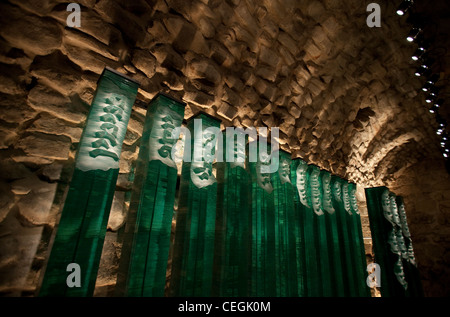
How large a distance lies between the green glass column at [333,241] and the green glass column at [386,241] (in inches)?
56.1

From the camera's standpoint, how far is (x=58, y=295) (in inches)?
39.9

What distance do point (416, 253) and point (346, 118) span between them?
15.1ft

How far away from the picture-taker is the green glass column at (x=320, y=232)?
248cm

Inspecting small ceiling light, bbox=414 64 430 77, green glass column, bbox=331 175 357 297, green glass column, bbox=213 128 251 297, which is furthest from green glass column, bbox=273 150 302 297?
small ceiling light, bbox=414 64 430 77

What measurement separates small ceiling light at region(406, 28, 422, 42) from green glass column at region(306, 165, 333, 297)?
264cm

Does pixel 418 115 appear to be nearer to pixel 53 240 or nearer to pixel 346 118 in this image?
pixel 346 118

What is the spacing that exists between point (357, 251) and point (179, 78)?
346 centimetres

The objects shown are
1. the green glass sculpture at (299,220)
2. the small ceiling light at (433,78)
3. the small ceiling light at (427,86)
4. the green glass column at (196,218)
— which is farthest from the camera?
the small ceiling light at (427,86)

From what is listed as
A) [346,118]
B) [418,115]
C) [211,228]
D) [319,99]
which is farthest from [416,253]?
[211,228]

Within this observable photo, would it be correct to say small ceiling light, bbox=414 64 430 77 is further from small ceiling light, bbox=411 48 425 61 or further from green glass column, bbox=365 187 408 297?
green glass column, bbox=365 187 408 297

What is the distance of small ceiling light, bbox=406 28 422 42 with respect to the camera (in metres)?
3.17

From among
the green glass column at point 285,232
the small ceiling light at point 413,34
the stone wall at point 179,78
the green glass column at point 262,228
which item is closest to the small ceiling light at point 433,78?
the stone wall at point 179,78

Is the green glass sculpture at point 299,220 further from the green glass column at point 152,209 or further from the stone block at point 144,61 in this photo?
the stone block at point 144,61

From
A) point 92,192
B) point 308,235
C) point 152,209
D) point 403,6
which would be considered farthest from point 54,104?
point 403,6
